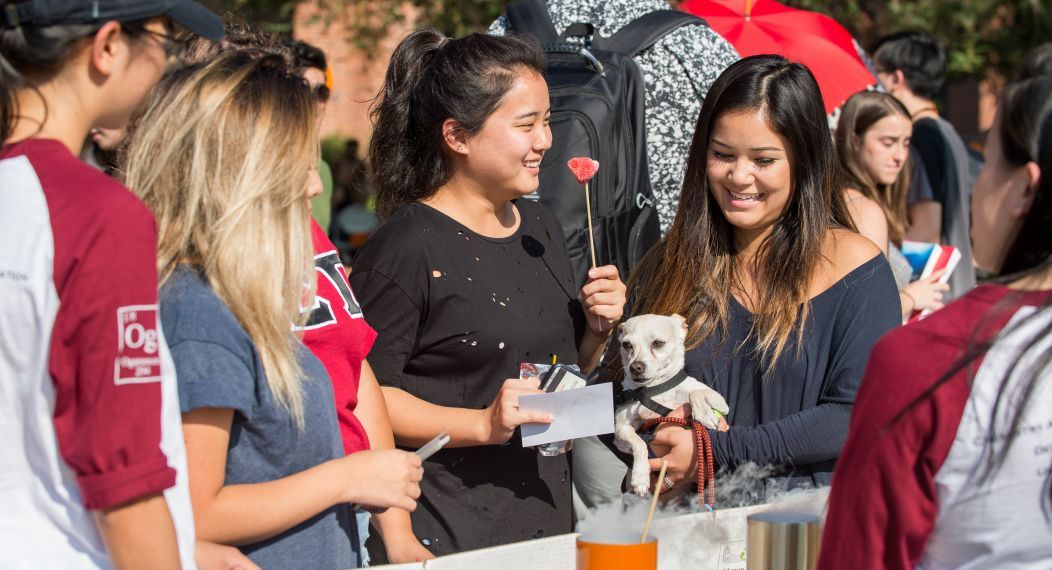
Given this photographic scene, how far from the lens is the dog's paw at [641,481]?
2.49 m

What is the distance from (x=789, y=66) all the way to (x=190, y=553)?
190 centimetres

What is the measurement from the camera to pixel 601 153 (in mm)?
3439

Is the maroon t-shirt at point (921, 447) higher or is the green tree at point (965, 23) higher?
the green tree at point (965, 23)

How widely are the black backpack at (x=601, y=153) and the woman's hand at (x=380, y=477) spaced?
154 centimetres

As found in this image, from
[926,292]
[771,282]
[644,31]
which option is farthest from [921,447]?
[926,292]

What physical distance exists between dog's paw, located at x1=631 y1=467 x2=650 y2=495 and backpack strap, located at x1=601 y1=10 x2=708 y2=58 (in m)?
1.80

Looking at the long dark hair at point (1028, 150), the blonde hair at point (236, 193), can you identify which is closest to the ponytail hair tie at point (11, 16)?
the blonde hair at point (236, 193)

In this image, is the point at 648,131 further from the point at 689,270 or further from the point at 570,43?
the point at 689,270

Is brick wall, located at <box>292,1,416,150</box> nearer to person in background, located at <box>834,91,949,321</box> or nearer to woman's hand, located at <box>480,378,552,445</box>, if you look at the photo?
person in background, located at <box>834,91,949,321</box>

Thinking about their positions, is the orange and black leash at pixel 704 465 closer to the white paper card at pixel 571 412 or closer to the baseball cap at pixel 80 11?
the white paper card at pixel 571 412

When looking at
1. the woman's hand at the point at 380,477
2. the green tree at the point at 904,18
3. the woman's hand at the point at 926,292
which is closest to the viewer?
the woman's hand at the point at 380,477

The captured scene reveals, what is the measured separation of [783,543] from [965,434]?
43 centimetres

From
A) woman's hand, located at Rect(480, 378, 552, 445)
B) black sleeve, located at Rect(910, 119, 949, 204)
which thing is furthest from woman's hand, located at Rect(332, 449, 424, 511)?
black sleeve, located at Rect(910, 119, 949, 204)

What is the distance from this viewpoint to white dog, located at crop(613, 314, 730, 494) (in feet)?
8.21
